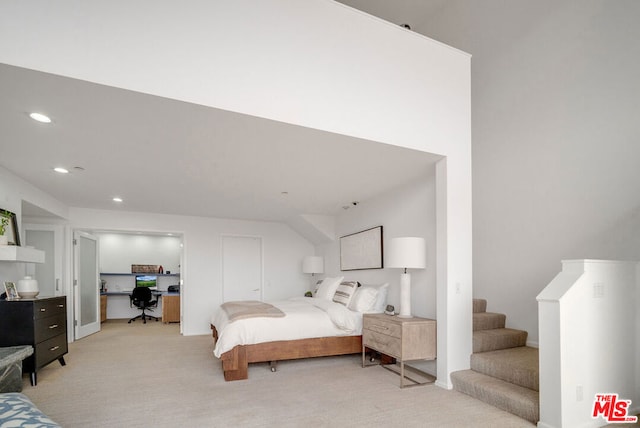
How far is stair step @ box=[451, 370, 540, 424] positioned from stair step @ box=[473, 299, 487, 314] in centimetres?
Answer: 112

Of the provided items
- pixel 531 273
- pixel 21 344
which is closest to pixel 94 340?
pixel 21 344

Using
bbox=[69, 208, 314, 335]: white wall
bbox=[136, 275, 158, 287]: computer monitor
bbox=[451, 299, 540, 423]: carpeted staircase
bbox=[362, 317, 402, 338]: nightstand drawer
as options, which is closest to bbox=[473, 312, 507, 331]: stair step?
bbox=[451, 299, 540, 423]: carpeted staircase

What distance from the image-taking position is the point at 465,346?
3.61m

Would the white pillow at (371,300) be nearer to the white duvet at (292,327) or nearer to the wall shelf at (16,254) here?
the white duvet at (292,327)

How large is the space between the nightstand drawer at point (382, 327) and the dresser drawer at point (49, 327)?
11.8 feet

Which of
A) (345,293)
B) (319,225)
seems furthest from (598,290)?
(319,225)

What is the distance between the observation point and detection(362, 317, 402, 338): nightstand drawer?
3652 mm

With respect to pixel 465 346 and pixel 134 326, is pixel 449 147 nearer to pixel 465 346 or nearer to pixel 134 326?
pixel 465 346

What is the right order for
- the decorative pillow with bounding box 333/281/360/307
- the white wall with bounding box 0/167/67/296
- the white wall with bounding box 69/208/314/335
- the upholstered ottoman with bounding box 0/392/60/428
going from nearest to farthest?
the upholstered ottoman with bounding box 0/392/60/428
the white wall with bounding box 0/167/67/296
the decorative pillow with bounding box 333/281/360/307
the white wall with bounding box 69/208/314/335

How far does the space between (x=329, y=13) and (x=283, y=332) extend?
3.37m

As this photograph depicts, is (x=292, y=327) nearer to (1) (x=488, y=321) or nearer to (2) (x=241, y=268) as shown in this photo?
(1) (x=488, y=321)

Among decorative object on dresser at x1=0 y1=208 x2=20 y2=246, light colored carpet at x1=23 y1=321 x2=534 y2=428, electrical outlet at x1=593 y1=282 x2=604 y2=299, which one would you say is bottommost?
light colored carpet at x1=23 y1=321 x2=534 y2=428

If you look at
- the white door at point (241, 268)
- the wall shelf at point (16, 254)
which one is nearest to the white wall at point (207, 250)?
the white door at point (241, 268)

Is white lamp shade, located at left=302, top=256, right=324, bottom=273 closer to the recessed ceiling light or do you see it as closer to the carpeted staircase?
the carpeted staircase
